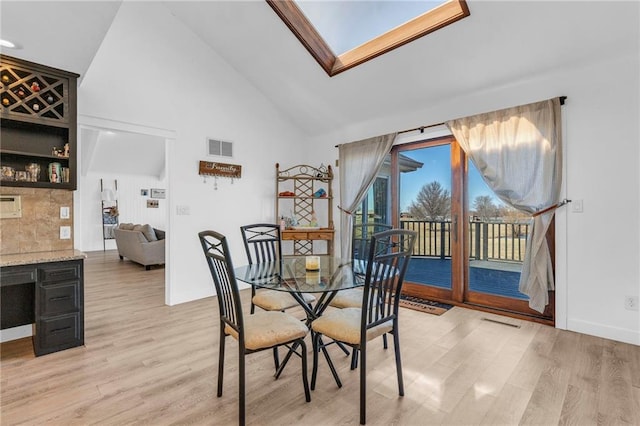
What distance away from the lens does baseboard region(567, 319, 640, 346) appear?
8.61 feet

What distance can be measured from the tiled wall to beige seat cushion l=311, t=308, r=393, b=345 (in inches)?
105

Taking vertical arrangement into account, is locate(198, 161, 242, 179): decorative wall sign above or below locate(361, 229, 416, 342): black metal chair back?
above

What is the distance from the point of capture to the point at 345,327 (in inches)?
74.0

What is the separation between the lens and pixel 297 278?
2.22 metres

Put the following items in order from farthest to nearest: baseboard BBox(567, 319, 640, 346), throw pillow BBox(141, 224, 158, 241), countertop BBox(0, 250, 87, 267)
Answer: throw pillow BBox(141, 224, 158, 241) → baseboard BBox(567, 319, 640, 346) → countertop BBox(0, 250, 87, 267)

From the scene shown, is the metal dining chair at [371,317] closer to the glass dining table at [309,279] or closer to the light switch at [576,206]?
the glass dining table at [309,279]

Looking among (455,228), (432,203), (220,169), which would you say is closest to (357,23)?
(432,203)

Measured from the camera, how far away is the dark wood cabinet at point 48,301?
96.7 inches

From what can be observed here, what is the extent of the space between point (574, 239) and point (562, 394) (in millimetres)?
1593

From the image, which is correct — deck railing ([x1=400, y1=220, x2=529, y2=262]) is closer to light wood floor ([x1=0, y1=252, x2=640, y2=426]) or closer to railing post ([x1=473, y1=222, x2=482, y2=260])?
railing post ([x1=473, y1=222, x2=482, y2=260])

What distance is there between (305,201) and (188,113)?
86.7 inches

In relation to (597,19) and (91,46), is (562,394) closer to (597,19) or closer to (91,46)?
(597,19)

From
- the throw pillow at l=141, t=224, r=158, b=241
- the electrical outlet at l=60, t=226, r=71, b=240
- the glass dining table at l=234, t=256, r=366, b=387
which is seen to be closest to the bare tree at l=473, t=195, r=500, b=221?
the glass dining table at l=234, t=256, r=366, b=387

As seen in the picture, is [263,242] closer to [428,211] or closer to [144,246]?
[428,211]
